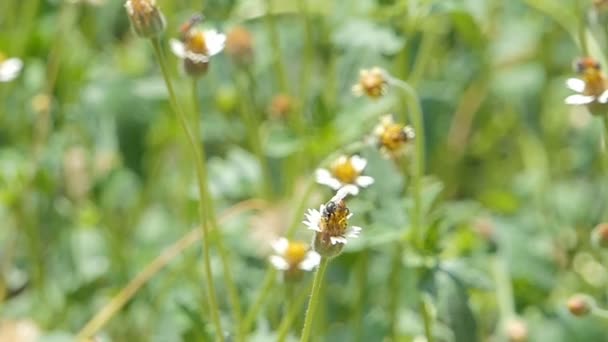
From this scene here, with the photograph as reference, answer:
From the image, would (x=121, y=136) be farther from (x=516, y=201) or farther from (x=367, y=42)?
(x=516, y=201)

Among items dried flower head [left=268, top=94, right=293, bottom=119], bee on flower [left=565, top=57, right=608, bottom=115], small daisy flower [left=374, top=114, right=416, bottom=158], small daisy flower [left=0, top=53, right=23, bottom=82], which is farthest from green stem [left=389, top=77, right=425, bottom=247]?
small daisy flower [left=0, top=53, right=23, bottom=82]

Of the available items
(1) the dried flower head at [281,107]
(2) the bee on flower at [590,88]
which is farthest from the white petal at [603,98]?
(1) the dried flower head at [281,107]

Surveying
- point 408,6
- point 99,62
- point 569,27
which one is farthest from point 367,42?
point 99,62

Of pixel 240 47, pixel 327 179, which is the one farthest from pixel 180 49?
Result: pixel 240 47

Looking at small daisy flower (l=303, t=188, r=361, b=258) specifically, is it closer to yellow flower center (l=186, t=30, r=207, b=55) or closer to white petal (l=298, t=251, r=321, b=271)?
white petal (l=298, t=251, r=321, b=271)

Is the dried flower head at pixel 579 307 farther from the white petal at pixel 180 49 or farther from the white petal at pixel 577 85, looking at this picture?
the white petal at pixel 180 49
